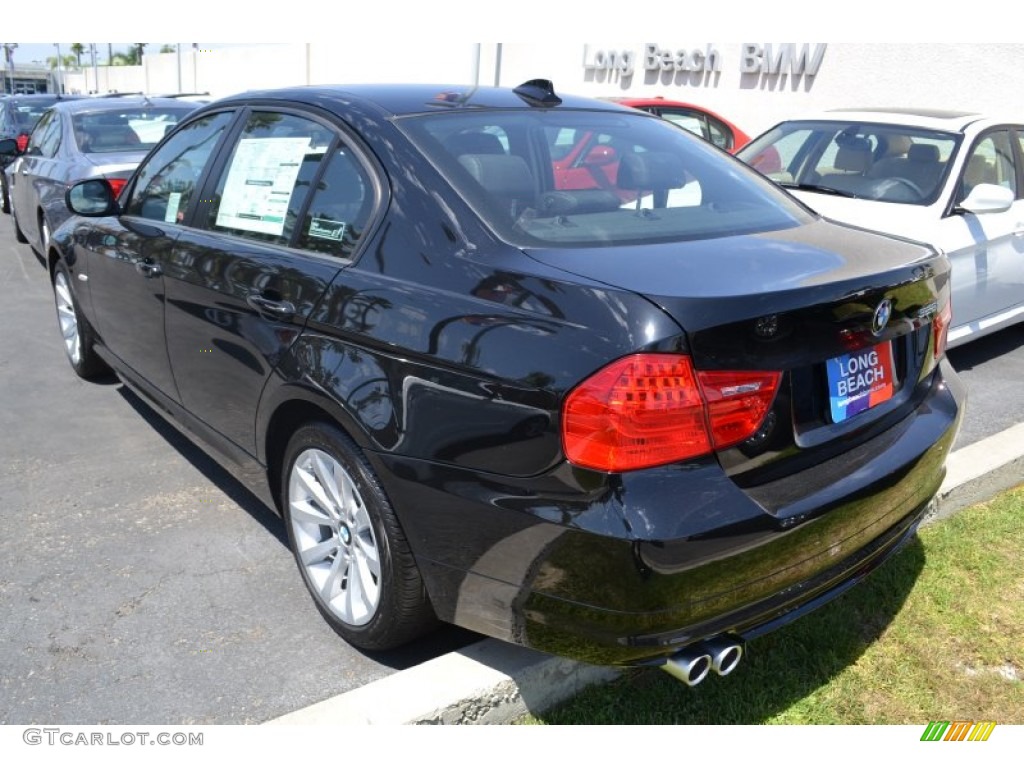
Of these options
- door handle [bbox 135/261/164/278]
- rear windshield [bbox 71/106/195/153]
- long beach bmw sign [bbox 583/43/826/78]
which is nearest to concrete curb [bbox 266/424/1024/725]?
door handle [bbox 135/261/164/278]

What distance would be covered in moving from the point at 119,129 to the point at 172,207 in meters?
4.80

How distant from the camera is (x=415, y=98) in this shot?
3.18m

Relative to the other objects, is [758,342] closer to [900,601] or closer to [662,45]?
[900,601]

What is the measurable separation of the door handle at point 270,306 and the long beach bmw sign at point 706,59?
14.0m

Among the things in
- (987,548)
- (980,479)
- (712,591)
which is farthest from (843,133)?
(712,591)

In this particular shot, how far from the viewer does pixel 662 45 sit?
56.5ft

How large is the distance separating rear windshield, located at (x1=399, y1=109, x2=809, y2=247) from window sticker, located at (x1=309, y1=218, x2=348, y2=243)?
0.36 metres

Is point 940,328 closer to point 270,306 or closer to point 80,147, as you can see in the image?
point 270,306

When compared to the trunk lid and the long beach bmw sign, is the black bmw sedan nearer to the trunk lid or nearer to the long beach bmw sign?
the trunk lid

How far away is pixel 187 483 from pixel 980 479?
11.4ft

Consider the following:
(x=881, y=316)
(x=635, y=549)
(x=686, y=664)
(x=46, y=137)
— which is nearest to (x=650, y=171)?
(x=881, y=316)

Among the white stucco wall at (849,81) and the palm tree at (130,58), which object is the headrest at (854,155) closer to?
the white stucco wall at (849,81)

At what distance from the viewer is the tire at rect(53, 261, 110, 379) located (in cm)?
511

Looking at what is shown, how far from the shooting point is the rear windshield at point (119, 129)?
25.5ft
